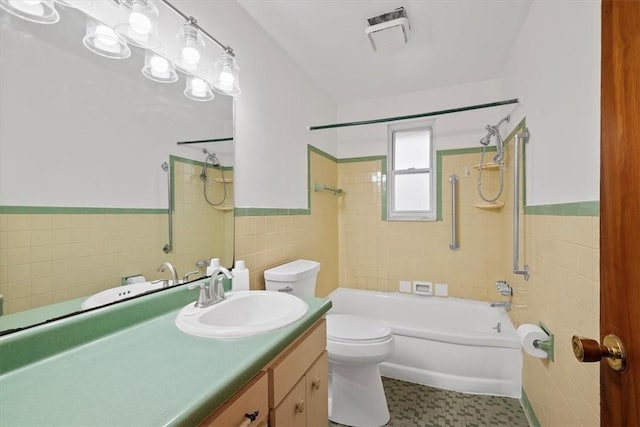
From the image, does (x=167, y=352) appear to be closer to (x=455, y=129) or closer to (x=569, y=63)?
(x=569, y=63)

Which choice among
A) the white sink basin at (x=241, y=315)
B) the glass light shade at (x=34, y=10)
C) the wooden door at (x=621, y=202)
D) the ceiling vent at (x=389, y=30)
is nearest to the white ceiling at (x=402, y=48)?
the ceiling vent at (x=389, y=30)

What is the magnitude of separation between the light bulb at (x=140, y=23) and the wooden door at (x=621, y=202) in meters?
1.40

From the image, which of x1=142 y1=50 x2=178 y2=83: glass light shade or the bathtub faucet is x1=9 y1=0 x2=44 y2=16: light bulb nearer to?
x1=142 y1=50 x2=178 y2=83: glass light shade

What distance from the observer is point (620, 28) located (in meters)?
0.54

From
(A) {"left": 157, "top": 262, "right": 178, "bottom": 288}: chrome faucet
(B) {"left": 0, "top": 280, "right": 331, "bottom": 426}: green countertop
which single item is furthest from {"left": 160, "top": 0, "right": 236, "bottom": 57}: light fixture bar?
(B) {"left": 0, "top": 280, "right": 331, "bottom": 426}: green countertop

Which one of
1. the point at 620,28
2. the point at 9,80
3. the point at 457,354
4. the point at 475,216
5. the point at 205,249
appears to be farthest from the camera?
the point at 475,216

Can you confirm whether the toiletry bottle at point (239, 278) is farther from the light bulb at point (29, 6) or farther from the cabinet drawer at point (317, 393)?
the light bulb at point (29, 6)

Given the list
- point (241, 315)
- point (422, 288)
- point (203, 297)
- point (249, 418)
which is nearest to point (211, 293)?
point (203, 297)

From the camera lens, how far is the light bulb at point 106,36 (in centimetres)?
100

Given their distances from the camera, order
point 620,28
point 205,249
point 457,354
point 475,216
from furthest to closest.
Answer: point 475,216 < point 457,354 < point 205,249 < point 620,28

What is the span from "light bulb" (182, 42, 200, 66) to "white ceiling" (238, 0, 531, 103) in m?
0.61

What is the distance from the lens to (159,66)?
121 centimetres

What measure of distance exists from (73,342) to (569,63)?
2105mm

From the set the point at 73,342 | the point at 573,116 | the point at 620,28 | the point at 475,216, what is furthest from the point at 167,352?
the point at 475,216
